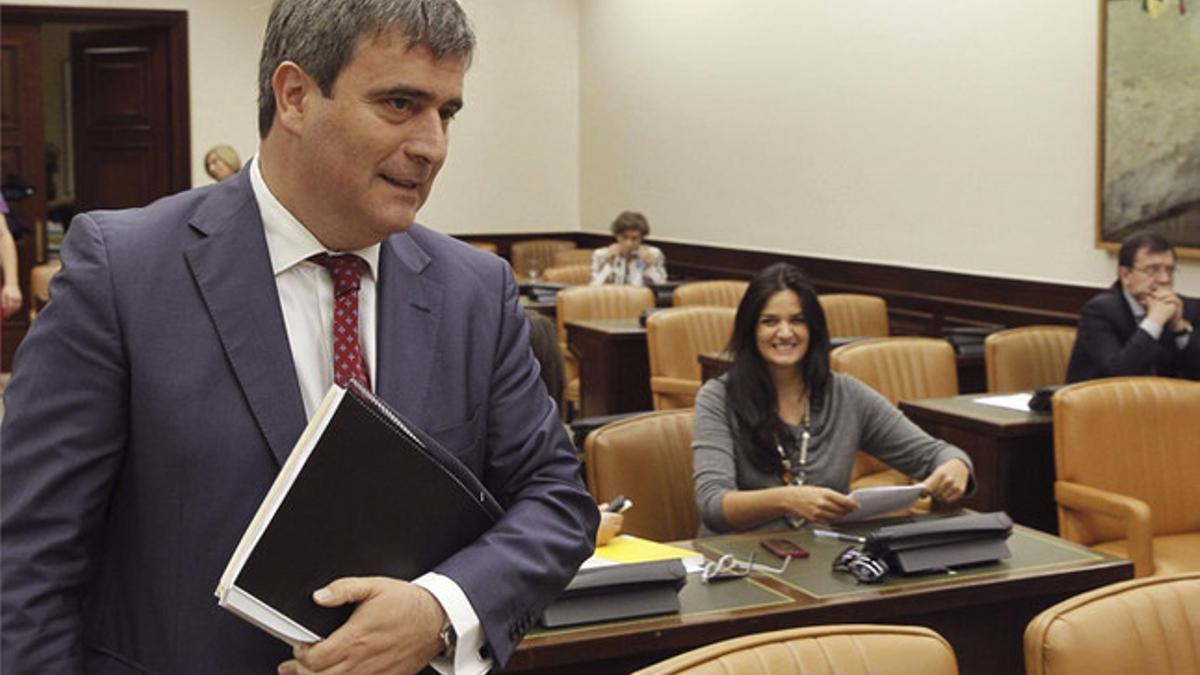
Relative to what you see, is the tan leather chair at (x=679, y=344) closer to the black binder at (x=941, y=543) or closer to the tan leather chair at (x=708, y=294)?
the tan leather chair at (x=708, y=294)

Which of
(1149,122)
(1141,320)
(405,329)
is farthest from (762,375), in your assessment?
(1149,122)

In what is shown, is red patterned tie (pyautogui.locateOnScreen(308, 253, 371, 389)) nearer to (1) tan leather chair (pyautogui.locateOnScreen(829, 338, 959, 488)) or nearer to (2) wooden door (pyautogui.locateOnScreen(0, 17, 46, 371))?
(1) tan leather chair (pyautogui.locateOnScreen(829, 338, 959, 488))

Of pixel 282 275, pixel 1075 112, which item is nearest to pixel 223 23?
pixel 1075 112

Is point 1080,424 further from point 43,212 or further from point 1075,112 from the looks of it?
point 43,212

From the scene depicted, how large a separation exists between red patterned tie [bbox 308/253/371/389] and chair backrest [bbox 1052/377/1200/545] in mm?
2980

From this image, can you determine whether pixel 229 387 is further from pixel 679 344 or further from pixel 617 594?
pixel 679 344

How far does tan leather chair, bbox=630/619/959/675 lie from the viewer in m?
1.81

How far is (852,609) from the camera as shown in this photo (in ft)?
8.98

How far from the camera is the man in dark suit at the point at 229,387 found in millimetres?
1485

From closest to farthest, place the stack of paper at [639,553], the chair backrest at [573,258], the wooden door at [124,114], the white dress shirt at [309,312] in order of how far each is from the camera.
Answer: the white dress shirt at [309,312] → the stack of paper at [639,553] → the wooden door at [124,114] → the chair backrest at [573,258]

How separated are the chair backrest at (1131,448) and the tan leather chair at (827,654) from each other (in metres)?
2.39

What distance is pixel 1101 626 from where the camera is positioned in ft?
6.77

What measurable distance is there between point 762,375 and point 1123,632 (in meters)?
1.84

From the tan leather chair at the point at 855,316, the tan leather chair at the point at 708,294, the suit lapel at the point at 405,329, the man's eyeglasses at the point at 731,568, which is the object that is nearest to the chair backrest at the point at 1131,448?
the man's eyeglasses at the point at 731,568
